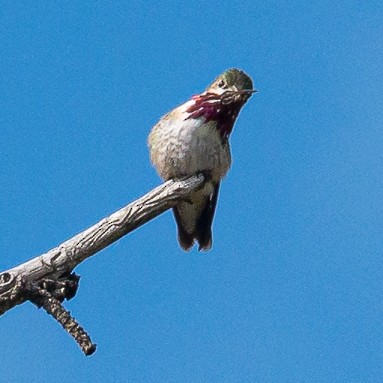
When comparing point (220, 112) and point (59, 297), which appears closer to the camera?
point (59, 297)

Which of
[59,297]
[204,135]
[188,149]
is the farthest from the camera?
[204,135]

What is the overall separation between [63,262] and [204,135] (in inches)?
88.0

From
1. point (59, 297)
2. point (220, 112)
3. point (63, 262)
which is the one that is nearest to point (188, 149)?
point (220, 112)

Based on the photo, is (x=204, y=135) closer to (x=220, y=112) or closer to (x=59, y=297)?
(x=220, y=112)

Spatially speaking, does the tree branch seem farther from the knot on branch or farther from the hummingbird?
the hummingbird

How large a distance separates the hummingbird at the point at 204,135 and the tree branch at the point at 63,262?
1.39 metres

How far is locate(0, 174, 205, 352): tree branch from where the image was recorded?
564 centimetres

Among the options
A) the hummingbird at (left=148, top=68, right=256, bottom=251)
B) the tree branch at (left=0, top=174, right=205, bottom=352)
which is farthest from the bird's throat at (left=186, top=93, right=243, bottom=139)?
the tree branch at (left=0, top=174, right=205, bottom=352)

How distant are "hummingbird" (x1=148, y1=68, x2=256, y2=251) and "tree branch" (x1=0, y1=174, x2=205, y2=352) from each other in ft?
4.58

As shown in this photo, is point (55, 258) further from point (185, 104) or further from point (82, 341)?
point (185, 104)

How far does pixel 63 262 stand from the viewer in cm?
576

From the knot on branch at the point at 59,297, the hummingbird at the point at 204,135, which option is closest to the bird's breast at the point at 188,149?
the hummingbird at the point at 204,135

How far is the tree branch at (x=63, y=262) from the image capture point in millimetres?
5637

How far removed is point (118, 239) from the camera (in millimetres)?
5871
